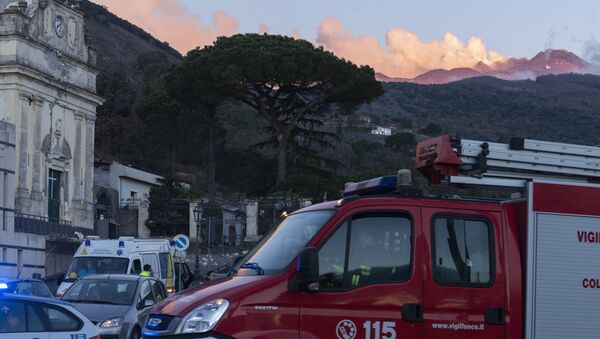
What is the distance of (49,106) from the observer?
47750 mm

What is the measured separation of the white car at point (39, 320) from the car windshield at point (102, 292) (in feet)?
19.0

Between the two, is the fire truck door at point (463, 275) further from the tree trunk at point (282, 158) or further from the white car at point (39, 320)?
the tree trunk at point (282, 158)

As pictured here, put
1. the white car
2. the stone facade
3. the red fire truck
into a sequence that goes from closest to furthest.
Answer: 1. the red fire truck
2. the white car
3. the stone facade

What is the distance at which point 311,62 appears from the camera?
59.5 meters

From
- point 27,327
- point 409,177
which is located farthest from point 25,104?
point 409,177

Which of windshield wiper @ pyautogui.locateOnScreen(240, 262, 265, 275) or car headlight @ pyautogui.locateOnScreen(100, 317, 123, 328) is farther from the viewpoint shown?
car headlight @ pyautogui.locateOnScreen(100, 317, 123, 328)

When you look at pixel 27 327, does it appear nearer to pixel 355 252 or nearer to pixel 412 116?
pixel 355 252

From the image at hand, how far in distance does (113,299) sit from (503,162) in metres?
10.4

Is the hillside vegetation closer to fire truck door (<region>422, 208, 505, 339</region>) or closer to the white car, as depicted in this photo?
the white car

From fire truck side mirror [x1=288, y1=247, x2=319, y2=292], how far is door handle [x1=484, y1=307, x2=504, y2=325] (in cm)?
176

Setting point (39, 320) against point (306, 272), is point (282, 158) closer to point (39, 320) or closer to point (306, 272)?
point (39, 320)

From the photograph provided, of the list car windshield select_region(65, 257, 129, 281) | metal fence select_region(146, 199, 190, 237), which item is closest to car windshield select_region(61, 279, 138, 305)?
car windshield select_region(65, 257, 129, 281)

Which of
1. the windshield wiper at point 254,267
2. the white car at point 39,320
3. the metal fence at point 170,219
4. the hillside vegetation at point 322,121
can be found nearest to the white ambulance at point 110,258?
the white car at point 39,320

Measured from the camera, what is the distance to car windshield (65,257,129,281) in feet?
79.3
